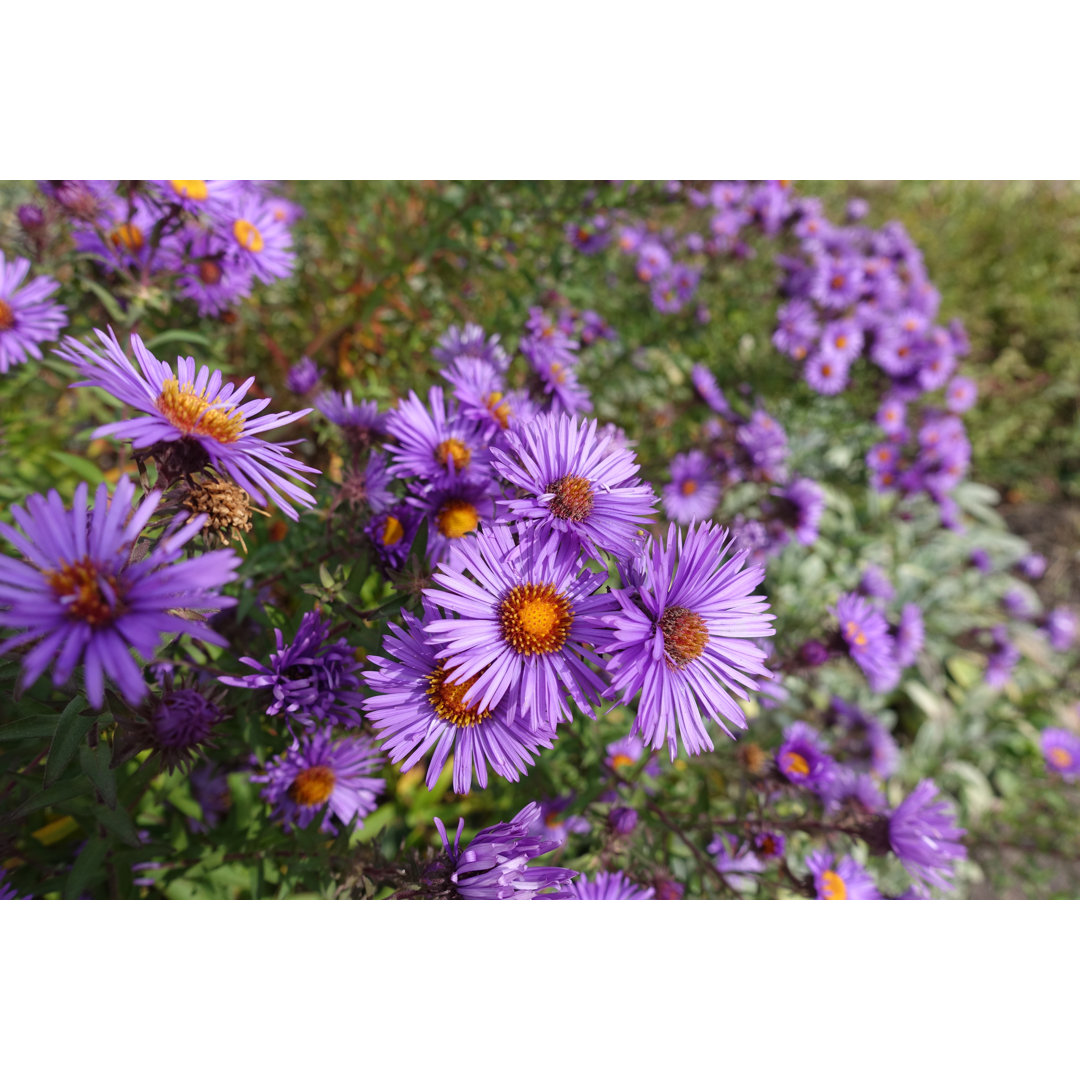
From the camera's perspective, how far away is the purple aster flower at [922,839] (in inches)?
54.7

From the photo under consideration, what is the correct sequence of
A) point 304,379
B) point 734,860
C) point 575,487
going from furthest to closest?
1. point 304,379
2. point 734,860
3. point 575,487

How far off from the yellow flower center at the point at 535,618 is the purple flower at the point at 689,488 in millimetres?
1516

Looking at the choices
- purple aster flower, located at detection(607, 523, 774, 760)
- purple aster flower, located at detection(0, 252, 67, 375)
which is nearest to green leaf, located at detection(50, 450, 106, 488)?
purple aster flower, located at detection(0, 252, 67, 375)

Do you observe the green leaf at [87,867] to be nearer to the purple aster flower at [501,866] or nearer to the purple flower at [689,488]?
the purple aster flower at [501,866]

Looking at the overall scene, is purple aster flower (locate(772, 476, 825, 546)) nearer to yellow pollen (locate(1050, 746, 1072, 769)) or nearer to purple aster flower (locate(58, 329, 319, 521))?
yellow pollen (locate(1050, 746, 1072, 769))

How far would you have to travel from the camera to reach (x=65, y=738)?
889mm

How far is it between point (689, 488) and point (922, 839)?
1371mm

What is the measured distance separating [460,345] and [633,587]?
109cm

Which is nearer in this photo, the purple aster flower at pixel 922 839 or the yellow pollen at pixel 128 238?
the purple aster flower at pixel 922 839

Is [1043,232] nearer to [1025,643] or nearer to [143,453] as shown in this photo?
[1025,643]

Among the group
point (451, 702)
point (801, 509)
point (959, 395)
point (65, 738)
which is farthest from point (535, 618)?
point (959, 395)

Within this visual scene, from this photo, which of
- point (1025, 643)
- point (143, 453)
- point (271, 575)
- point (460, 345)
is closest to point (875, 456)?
point (1025, 643)

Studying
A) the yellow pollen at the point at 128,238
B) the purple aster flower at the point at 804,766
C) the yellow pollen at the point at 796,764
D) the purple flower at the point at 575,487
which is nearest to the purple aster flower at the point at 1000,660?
the purple aster flower at the point at 804,766

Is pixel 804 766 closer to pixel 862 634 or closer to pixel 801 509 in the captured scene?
pixel 862 634
